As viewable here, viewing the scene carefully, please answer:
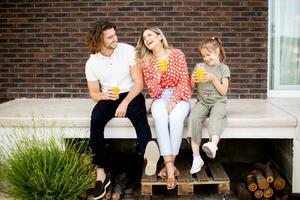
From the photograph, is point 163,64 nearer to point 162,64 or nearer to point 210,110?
point 162,64

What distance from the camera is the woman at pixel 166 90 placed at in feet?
12.7

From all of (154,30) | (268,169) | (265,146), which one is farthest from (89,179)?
(265,146)

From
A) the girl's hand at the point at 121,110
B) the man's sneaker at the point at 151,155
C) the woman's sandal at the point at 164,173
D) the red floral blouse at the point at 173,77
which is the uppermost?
the red floral blouse at the point at 173,77

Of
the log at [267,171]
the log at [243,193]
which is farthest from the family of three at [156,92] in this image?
the log at [267,171]

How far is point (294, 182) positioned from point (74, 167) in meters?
2.09

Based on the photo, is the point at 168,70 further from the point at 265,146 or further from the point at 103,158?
the point at 265,146

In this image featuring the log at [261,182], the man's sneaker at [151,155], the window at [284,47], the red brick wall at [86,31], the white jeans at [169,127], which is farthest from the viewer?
the window at [284,47]

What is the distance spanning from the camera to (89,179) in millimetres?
3945

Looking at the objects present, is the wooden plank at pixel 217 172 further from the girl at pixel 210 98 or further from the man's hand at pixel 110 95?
the man's hand at pixel 110 95

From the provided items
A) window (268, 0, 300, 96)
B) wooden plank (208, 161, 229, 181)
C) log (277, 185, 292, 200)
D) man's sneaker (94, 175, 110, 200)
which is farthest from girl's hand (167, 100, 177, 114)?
window (268, 0, 300, 96)

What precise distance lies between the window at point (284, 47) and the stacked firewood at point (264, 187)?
1.72m

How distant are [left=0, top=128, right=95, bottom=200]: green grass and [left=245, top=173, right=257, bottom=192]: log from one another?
1.56 m

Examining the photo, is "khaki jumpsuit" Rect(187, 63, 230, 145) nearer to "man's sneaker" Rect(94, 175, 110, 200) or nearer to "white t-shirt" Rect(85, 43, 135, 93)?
"white t-shirt" Rect(85, 43, 135, 93)

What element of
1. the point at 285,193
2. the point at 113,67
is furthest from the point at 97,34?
the point at 285,193
